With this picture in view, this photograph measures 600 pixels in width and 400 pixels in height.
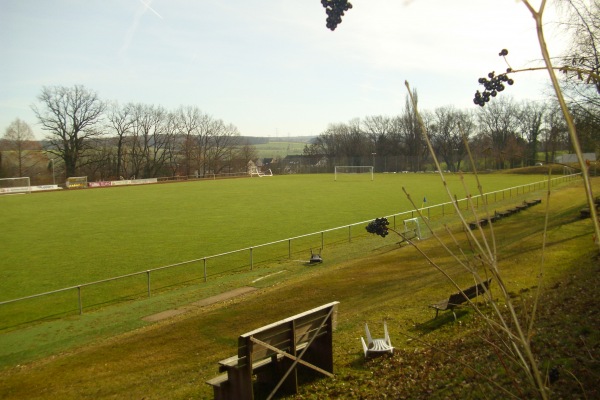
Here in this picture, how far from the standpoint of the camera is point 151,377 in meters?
7.96

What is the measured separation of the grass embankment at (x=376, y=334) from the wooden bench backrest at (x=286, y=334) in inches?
25.4

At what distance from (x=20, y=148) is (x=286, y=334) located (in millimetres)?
90257

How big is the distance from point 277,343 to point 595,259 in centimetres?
981

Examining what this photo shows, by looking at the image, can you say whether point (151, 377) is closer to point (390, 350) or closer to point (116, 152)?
point (390, 350)

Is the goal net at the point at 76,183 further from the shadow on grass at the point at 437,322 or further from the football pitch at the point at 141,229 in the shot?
the shadow on grass at the point at 437,322

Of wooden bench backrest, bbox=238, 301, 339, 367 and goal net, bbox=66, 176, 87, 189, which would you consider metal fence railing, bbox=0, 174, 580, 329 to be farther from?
goal net, bbox=66, 176, 87, 189

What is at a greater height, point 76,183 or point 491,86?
point 491,86

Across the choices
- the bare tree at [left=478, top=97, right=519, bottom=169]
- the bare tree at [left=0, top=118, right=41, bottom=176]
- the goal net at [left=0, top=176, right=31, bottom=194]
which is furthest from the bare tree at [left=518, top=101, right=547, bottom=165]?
the bare tree at [left=0, top=118, right=41, bottom=176]

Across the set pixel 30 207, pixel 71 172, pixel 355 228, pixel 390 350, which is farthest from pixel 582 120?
pixel 71 172

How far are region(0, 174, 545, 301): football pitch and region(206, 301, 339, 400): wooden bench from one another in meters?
11.9

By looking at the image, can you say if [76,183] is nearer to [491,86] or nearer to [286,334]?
[286,334]

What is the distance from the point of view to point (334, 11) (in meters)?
2.06

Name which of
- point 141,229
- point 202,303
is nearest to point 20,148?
point 141,229

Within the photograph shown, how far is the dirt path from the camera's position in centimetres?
1212
